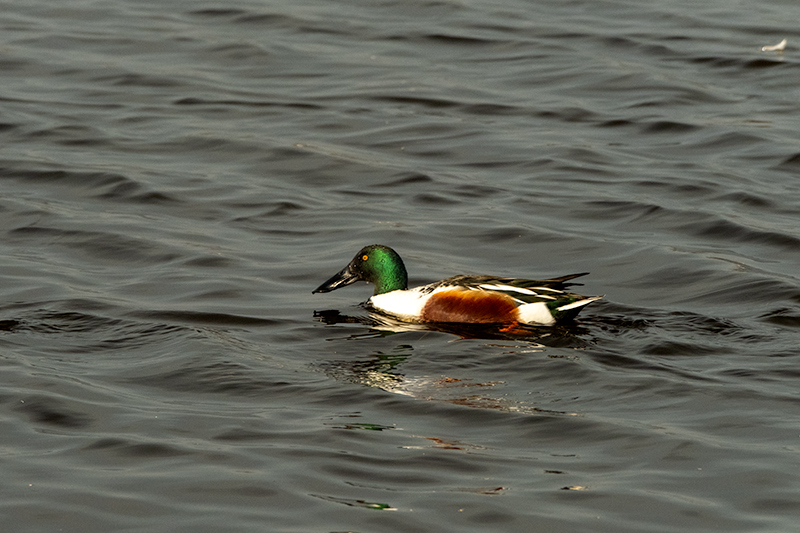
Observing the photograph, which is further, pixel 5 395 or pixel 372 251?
pixel 372 251

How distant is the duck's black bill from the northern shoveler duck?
119 millimetres

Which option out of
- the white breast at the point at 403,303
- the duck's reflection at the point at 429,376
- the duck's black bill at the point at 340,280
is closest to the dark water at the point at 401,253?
the duck's reflection at the point at 429,376

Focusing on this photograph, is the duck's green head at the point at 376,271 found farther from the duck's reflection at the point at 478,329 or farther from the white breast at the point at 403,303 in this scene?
the duck's reflection at the point at 478,329

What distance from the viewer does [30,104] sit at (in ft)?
52.8

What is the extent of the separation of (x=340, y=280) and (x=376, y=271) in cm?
29

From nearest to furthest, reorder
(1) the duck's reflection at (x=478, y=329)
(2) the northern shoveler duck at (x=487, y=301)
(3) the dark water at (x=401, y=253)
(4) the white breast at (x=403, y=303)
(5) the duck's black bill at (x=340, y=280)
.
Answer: (3) the dark water at (x=401, y=253) < (1) the duck's reflection at (x=478, y=329) < (2) the northern shoveler duck at (x=487, y=301) < (4) the white breast at (x=403, y=303) < (5) the duck's black bill at (x=340, y=280)

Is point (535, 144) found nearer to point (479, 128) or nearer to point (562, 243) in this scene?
point (479, 128)

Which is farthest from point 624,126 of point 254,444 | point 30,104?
point 254,444

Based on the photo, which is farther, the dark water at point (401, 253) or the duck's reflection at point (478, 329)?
the duck's reflection at point (478, 329)

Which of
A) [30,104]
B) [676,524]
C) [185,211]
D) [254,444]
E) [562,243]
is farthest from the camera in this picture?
[30,104]

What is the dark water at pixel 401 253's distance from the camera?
21.6 feet

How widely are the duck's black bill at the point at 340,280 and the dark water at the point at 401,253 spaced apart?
0.18 meters

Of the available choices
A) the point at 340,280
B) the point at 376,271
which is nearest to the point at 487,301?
the point at 376,271

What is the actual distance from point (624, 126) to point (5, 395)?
9.38m
